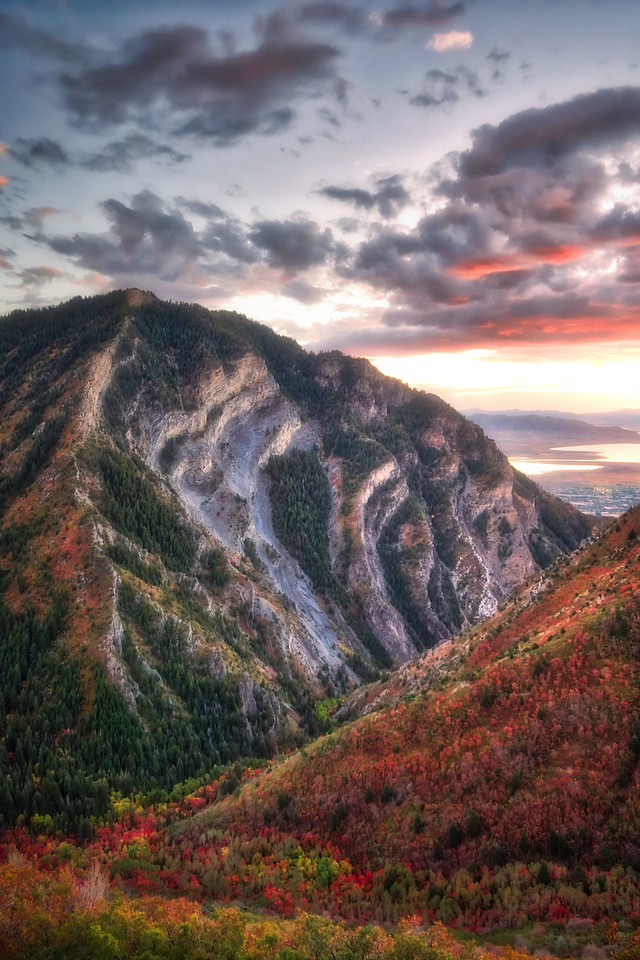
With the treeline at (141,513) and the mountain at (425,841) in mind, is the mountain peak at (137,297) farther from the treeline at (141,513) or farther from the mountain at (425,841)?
the mountain at (425,841)

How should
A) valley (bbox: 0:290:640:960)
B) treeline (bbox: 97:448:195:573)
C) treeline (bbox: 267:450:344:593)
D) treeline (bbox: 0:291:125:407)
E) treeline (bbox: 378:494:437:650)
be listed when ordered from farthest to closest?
treeline (bbox: 378:494:437:650) < treeline (bbox: 267:450:344:593) < treeline (bbox: 0:291:125:407) < treeline (bbox: 97:448:195:573) < valley (bbox: 0:290:640:960)

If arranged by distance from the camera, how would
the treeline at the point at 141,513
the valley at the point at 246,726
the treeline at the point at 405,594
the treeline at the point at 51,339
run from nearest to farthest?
the valley at the point at 246,726
the treeline at the point at 141,513
the treeline at the point at 51,339
the treeline at the point at 405,594

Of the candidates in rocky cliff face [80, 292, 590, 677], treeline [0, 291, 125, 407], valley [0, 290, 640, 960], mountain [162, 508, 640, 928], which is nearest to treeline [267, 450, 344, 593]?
rocky cliff face [80, 292, 590, 677]

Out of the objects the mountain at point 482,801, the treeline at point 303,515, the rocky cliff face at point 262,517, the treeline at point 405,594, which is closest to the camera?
the mountain at point 482,801

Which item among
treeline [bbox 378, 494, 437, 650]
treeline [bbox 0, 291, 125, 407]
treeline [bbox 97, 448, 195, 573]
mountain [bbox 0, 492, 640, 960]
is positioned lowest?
treeline [bbox 378, 494, 437, 650]

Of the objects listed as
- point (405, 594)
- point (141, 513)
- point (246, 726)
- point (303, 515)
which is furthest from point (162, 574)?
point (405, 594)

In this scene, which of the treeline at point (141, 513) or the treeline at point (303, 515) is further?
the treeline at point (303, 515)

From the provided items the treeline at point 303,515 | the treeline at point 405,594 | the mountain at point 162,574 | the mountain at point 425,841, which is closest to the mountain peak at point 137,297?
the mountain at point 162,574

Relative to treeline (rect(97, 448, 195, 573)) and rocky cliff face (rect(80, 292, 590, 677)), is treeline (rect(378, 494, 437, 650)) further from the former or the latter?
treeline (rect(97, 448, 195, 573))

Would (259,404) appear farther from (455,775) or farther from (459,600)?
(455,775)

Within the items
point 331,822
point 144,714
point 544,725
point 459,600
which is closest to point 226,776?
point 144,714
